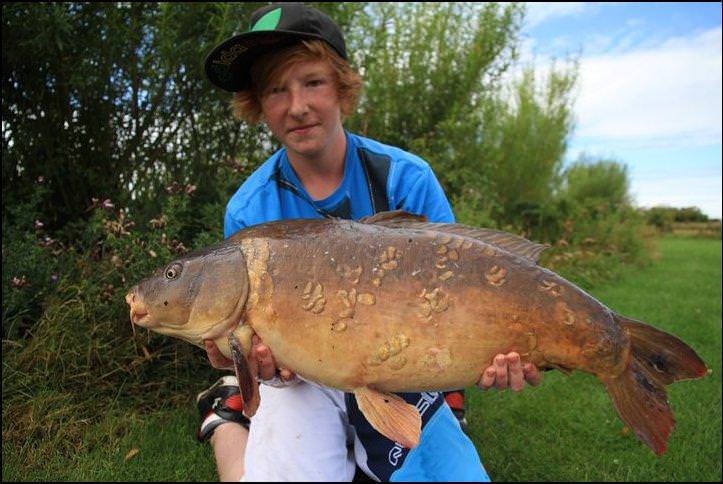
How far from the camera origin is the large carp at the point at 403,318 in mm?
1403

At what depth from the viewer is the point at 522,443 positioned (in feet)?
8.73

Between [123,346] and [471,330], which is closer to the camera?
[471,330]

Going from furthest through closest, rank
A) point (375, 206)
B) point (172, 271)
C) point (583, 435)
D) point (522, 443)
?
point (583, 435), point (522, 443), point (375, 206), point (172, 271)

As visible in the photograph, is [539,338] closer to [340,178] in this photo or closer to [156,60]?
[340,178]

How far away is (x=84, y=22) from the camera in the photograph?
319 cm

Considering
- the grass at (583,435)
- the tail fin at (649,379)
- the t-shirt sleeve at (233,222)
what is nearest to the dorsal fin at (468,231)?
the tail fin at (649,379)

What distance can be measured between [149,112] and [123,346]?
1.49m

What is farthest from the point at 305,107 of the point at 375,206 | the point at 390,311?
the point at 390,311

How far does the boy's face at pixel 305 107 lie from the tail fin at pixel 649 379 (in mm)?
1072

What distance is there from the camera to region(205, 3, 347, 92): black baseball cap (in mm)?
1827

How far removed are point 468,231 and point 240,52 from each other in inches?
38.0

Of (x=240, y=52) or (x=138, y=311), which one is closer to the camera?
(x=138, y=311)

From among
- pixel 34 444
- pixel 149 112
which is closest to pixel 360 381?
pixel 34 444

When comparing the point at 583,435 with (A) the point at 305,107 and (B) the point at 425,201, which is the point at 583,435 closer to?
(B) the point at 425,201
